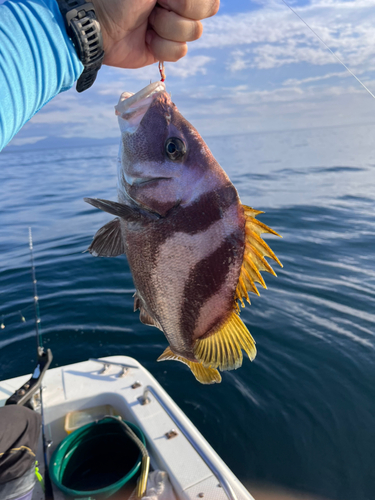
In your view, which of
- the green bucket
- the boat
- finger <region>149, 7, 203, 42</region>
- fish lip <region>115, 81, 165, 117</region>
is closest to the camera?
fish lip <region>115, 81, 165, 117</region>

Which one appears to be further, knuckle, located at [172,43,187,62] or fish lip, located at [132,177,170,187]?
knuckle, located at [172,43,187,62]

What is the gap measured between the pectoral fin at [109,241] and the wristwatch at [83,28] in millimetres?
669

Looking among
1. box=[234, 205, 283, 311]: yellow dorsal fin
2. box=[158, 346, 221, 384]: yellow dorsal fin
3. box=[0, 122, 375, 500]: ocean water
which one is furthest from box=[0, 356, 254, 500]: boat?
box=[234, 205, 283, 311]: yellow dorsal fin

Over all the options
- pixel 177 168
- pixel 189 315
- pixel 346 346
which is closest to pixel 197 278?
pixel 189 315

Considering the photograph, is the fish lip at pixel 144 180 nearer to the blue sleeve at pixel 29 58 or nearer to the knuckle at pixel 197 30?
the blue sleeve at pixel 29 58

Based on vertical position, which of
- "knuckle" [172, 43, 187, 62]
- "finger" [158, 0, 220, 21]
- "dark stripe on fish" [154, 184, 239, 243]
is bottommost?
"dark stripe on fish" [154, 184, 239, 243]

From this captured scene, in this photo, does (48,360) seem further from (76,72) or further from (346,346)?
(346,346)

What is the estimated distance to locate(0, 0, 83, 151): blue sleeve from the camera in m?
1.07

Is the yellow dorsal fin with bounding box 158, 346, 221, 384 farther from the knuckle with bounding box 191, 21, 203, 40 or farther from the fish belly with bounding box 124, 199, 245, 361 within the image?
the knuckle with bounding box 191, 21, 203, 40

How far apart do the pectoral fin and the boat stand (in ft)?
7.34

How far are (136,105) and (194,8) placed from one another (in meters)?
0.48

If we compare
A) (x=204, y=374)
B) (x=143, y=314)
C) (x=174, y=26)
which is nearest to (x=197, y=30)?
(x=174, y=26)

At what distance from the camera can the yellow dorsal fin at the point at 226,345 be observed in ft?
4.46

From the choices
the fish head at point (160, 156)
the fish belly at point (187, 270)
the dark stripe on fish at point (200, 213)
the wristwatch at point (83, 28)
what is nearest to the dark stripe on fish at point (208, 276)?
the fish belly at point (187, 270)
